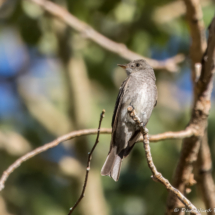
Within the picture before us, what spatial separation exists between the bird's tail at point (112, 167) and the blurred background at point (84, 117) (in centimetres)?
174

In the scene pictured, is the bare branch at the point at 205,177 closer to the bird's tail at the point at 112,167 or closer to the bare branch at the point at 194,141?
the bare branch at the point at 194,141

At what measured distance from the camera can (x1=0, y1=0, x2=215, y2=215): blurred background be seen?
17.4ft

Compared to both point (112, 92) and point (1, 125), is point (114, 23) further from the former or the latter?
point (1, 125)

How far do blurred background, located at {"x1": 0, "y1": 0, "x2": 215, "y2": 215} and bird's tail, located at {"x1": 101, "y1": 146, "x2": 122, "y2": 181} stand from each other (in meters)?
1.74

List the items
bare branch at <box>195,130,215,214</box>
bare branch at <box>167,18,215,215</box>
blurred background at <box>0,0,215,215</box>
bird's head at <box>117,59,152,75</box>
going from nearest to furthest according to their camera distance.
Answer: bare branch at <box>167,18,215,215</box> < bare branch at <box>195,130,215,214</box> < bird's head at <box>117,59,152,75</box> < blurred background at <box>0,0,215,215</box>

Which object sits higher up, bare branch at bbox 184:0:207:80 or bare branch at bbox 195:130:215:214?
bare branch at bbox 184:0:207:80

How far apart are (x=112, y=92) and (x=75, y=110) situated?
4.47 feet

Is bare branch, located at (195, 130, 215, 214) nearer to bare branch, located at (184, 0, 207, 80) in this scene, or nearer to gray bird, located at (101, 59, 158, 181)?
gray bird, located at (101, 59, 158, 181)

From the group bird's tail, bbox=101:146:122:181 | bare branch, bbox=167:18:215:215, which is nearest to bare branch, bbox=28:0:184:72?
bare branch, bbox=167:18:215:215

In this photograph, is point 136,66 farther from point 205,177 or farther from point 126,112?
point 205,177

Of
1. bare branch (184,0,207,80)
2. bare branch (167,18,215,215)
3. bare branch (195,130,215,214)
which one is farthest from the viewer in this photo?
bare branch (184,0,207,80)

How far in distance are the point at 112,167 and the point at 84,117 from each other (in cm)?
219

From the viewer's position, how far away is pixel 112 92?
6664 millimetres

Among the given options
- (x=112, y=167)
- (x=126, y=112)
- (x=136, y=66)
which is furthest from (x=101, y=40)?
(x=112, y=167)
